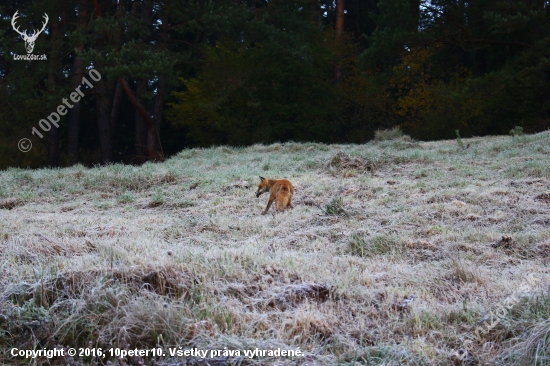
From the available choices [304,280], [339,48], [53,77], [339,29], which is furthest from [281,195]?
[339,29]

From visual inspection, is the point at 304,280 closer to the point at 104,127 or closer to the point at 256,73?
the point at 104,127

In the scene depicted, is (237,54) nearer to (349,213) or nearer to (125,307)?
(349,213)

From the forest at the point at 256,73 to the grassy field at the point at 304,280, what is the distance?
1110 cm

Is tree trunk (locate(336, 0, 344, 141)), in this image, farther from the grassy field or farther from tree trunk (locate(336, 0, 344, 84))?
the grassy field

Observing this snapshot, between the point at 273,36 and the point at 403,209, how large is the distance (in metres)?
13.7

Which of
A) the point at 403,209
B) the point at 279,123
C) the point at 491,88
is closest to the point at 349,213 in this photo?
the point at 403,209

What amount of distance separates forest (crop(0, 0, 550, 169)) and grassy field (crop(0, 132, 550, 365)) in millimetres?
11098

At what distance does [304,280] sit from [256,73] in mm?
20249

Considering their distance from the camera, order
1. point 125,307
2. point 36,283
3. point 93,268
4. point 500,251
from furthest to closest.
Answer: point 500,251, point 93,268, point 36,283, point 125,307

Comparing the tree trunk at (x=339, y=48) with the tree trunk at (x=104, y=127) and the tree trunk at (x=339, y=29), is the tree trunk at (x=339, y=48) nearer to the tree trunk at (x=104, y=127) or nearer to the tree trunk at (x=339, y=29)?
the tree trunk at (x=339, y=29)

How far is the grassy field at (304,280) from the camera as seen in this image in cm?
301

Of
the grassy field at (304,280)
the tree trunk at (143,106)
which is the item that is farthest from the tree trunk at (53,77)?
the grassy field at (304,280)

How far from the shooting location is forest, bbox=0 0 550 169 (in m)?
18.3

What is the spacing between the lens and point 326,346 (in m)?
3.02
